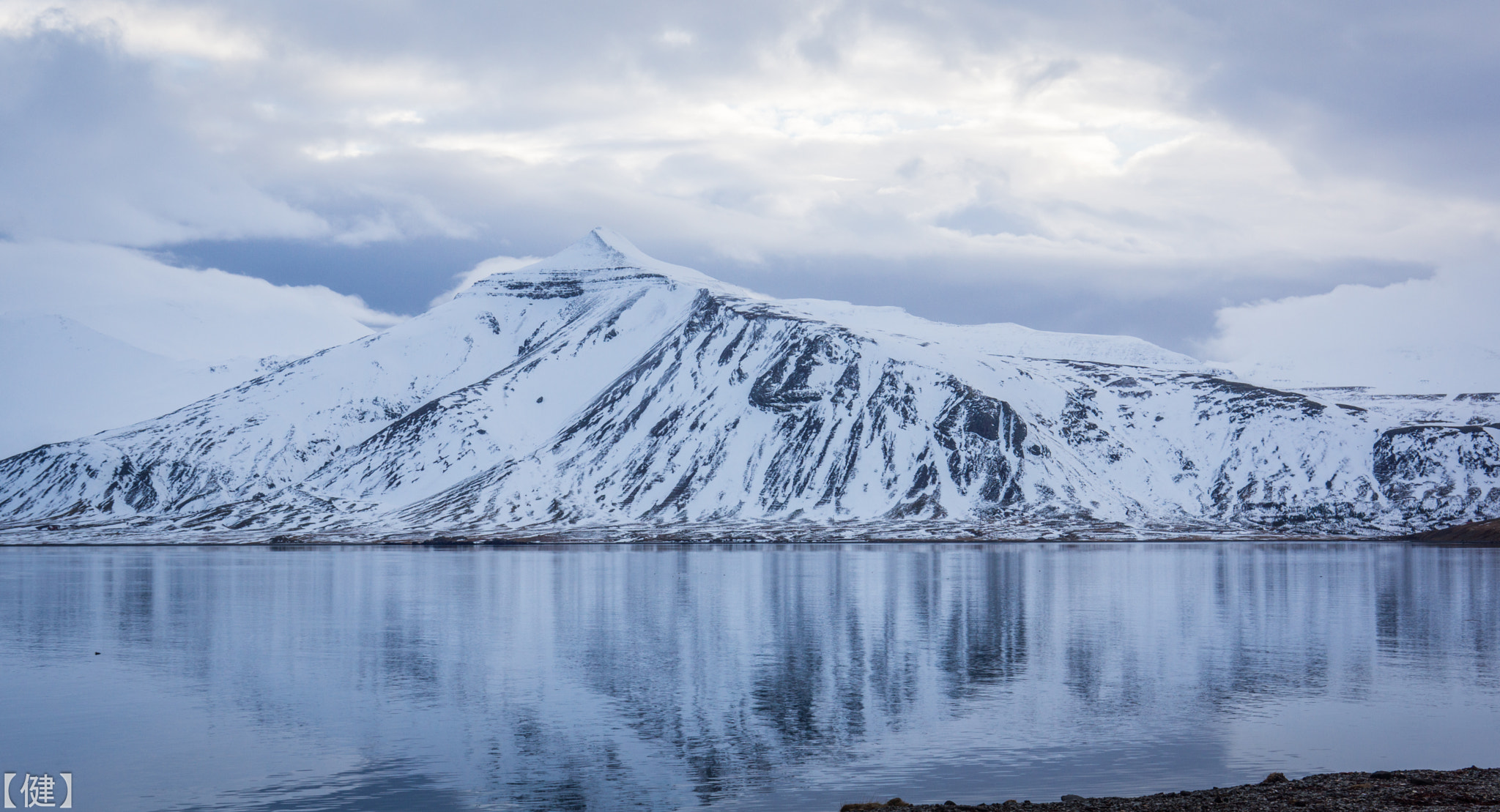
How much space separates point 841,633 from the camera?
61.5 metres

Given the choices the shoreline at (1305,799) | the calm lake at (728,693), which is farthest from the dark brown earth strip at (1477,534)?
the shoreline at (1305,799)

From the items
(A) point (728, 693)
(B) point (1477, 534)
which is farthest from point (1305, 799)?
(B) point (1477, 534)

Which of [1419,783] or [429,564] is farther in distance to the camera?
[429,564]

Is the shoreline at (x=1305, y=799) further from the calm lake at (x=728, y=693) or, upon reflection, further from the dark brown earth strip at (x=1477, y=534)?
the dark brown earth strip at (x=1477, y=534)

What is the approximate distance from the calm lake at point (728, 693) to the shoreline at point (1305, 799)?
159cm

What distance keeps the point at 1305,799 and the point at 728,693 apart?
68.8ft

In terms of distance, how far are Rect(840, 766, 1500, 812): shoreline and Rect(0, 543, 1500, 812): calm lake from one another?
5.21ft

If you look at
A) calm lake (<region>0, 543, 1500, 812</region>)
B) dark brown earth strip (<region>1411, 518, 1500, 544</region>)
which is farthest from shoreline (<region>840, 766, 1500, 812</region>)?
dark brown earth strip (<region>1411, 518, 1500, 544</region>)

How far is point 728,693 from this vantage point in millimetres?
42938

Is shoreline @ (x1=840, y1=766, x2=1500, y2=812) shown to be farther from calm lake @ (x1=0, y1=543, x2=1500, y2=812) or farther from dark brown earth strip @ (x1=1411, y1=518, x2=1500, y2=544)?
dark brown earth strip @ (x1=1411, y1=518, x2=1500, y2=544)

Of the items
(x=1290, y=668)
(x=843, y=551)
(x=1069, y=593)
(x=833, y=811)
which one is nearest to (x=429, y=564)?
(x=843, y=551)

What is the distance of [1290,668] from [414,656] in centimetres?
3573

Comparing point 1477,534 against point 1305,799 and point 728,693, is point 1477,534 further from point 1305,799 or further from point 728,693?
point 1305,799

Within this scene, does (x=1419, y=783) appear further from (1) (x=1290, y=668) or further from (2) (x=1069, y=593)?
(2) (x=1069, y=593)
